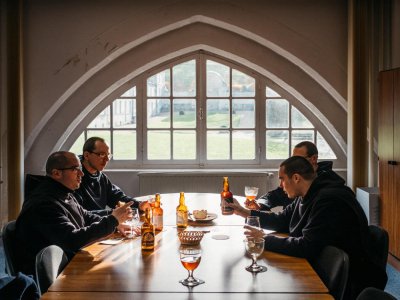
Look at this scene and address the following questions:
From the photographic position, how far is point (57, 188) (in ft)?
10.5

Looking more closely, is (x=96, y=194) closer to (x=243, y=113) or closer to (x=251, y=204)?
(x=251, y=204)

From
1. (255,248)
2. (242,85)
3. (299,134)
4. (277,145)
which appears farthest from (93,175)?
(299,134)

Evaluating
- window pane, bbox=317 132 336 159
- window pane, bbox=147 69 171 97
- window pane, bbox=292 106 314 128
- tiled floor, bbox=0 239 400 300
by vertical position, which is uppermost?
window pane, bbox=147 69 171 97

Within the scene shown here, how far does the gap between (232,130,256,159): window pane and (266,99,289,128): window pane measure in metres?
0.28

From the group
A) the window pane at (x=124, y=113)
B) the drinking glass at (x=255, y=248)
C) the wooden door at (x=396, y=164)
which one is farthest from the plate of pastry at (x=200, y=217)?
the window pane at (x=124, y=113)

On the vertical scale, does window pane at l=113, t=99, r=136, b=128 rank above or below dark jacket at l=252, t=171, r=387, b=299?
above

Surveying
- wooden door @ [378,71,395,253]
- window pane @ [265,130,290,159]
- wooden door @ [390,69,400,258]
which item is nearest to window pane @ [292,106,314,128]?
window pane @ [265,130,290,159]

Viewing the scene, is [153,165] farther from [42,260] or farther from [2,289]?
[2,289]

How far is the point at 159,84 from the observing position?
6.68 meters

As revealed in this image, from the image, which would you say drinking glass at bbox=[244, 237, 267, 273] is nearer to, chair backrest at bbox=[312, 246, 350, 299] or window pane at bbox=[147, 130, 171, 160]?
chair backrest at bbox=[312, 246, 350, 299]

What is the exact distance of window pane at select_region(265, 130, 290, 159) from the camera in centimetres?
670

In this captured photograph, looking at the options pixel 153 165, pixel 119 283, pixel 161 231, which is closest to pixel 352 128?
pixel 153 165

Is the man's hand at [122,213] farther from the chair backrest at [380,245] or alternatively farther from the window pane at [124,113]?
the window pane at [124,113]

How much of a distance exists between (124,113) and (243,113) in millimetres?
1539
